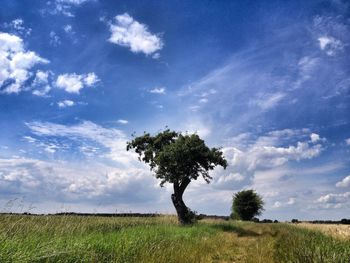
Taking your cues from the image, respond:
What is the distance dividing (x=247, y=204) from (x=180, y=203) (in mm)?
25509

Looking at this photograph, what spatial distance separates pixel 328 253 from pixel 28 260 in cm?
653

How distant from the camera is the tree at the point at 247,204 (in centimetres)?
5625

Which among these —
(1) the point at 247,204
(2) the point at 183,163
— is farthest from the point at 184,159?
(1) the point at 247,204

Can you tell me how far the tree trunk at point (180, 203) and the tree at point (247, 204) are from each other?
24.7 m

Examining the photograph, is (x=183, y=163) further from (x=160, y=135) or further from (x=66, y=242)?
(x=66, y=242)

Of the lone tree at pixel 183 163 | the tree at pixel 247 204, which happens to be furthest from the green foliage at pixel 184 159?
the tree at pixel 247 204

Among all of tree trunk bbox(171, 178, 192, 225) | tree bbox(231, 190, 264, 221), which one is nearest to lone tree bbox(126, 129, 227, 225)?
tree trunk bbox(171, 178, 192, 225)

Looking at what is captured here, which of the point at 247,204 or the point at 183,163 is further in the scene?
the point at 247,204

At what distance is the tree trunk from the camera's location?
108 ft

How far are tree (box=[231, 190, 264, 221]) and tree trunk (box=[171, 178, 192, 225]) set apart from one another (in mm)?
24688

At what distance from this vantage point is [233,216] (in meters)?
59.5

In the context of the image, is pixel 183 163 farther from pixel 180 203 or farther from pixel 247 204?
pixel 247 204

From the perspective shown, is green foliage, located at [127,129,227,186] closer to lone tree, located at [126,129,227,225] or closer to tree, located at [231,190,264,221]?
lone tree, located at [126,129,227,225]

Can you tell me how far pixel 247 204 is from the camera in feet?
185
